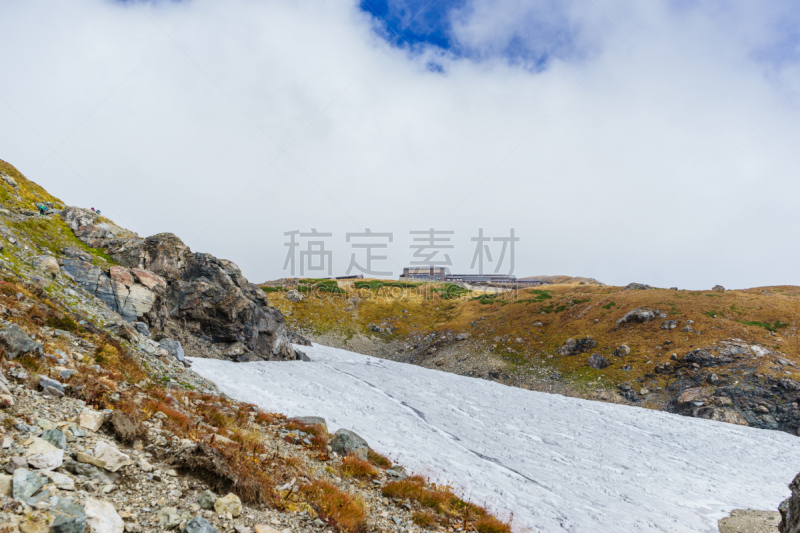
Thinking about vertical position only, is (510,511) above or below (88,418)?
below

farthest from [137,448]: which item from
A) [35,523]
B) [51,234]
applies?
[51,234]

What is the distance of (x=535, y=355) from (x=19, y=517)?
193 feet

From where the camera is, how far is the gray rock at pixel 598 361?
48.3 metres

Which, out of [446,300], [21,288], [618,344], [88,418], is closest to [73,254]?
[21,288]

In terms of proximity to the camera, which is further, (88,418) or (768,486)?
(768,486)

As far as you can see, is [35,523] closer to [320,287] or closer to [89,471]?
[89,471]

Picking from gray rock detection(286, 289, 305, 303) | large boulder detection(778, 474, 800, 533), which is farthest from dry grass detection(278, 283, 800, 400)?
large boulder detection(778, 474, 800, 533)

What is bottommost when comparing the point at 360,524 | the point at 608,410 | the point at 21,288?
the point at 608,410

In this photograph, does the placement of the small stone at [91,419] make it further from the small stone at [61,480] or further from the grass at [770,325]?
the grass at [770,325]

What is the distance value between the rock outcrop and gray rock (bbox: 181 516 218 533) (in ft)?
73.5

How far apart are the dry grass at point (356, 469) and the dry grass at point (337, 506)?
2.43 m

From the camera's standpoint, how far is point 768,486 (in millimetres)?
20641

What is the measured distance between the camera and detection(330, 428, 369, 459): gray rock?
1304cm

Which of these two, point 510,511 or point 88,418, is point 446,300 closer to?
point 510,511
